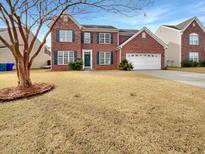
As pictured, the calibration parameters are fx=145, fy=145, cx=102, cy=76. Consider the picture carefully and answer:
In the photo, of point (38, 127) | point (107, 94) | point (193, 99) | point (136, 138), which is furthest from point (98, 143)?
point (193, 99)

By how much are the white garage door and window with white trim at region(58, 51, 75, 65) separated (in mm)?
7556

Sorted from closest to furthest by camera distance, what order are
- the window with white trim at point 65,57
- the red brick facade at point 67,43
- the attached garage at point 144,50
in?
the red brick facade at point 67,43
the window with white trim at point 65,57
the attached garage at point 144,50

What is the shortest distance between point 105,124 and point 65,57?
1649cm

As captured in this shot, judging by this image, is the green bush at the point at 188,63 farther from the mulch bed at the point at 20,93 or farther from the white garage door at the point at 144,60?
the mulch bed at the point at 20,93

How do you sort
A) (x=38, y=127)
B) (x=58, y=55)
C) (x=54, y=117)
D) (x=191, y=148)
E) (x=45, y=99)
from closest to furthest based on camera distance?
(x=191, y=148) < (x=38, y=127) < (x=54, y=117) < (x=45, y=99) < (x=58, y=55)

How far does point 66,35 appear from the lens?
61.2ft

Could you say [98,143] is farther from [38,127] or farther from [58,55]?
[58,55]

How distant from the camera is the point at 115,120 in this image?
12.3 ft

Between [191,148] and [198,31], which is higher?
[198,31]

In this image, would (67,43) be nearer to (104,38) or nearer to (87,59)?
(87,59)

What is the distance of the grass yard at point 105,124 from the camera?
2.77 metres

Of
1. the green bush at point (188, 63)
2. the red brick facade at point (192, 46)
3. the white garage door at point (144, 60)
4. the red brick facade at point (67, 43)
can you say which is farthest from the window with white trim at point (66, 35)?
the green bush at point (188, 63)

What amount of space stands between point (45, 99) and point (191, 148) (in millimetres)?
4753

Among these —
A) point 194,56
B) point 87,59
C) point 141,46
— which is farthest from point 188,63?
point 87,59
